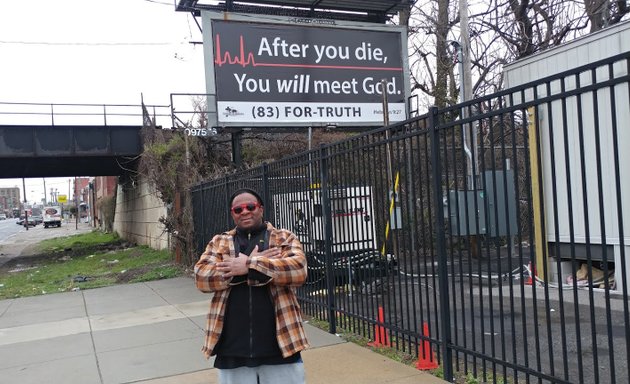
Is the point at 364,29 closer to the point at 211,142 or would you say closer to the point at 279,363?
the point at 211,142

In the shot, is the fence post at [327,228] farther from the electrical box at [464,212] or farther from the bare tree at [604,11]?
the bare tree at [604,11]

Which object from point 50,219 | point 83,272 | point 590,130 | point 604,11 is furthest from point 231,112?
point 50,219

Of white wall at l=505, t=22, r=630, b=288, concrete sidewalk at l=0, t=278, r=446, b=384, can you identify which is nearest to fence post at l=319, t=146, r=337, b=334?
concrete sidewalk at l=0, t=278, r=446, b=384

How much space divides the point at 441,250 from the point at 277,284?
2039mm

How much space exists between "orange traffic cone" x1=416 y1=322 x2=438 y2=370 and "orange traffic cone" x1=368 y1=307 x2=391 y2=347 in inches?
26.2

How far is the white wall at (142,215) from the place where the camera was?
63.4ft

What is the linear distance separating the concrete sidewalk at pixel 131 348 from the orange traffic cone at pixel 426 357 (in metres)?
0.10

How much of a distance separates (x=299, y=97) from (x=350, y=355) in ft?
27.5

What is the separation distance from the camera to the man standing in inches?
118

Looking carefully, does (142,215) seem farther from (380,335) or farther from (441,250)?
(441,250)

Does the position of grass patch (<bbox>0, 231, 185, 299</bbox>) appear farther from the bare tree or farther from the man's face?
the bare tree

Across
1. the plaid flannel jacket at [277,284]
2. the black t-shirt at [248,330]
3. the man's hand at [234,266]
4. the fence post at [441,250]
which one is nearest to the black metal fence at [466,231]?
the fence post at [441,250]

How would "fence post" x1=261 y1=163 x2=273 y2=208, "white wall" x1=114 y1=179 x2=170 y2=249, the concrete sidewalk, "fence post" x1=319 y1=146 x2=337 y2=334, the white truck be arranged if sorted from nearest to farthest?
the concrete sidewalk, "fence post" x1=319 y1=146 x2=337 y2=334, "fence post" x1=261 y1=163 x2=273 y2=208, "white wall" x1=114 y1=179 x2=170 y2=249, the white truck

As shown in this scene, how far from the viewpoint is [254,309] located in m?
3.04
